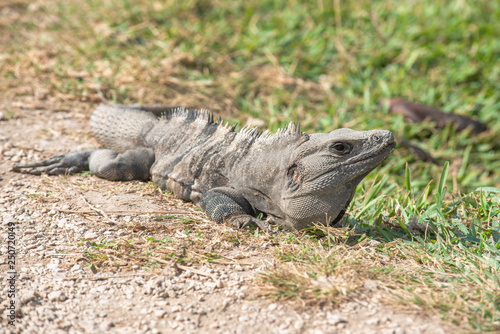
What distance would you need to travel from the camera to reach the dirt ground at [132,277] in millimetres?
2639

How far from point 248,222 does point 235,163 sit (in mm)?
556

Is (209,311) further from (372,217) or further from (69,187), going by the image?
(69,187)

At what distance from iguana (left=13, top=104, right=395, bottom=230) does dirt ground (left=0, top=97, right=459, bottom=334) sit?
0.19 m

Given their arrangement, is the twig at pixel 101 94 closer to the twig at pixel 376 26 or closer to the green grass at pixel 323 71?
the green grass at pixel 323 71

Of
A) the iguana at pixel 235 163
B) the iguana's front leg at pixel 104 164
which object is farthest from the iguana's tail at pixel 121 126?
the iguana's front leg at pixel 104 164

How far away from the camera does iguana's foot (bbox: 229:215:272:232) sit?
355cm

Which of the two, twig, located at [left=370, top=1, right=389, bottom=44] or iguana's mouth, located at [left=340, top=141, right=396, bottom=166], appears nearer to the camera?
iguana's mouth, located at [left=340, top=141, right=396, bottom=166]

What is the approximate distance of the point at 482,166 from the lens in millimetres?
6441

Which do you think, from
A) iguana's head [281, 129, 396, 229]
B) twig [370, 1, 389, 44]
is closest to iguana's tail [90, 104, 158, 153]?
iguana's head [281, 129, 396, 229]

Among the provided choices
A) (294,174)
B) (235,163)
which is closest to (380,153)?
(294,174)

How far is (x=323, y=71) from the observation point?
7.67m

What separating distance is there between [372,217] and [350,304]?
1316 millimetres

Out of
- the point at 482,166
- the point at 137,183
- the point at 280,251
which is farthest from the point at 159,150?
the point at 482,166

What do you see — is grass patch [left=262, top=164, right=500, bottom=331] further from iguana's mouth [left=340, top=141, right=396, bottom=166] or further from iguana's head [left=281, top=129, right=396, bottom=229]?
iguana's mouth [left=340, top=141, right=396, bottom=166]
